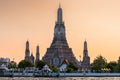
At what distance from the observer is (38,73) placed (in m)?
158

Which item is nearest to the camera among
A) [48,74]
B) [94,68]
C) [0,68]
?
[48,74]

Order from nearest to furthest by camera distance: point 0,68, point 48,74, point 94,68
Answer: point 48,74 → point 0,68 → point 94,68

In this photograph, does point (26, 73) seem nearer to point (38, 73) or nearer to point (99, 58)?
point (38, 73)

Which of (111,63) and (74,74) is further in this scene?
(111,63)

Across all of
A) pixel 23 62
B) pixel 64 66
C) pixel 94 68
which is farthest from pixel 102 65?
pixel 23 62

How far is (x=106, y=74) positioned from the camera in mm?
158500

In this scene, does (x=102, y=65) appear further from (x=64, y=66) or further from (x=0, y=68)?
(x=0, y=68)

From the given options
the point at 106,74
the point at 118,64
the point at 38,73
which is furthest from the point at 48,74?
the point at 118,64

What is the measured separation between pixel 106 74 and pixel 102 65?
24.1 m

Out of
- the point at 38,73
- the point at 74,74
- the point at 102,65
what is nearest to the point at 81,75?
the point at 74,74

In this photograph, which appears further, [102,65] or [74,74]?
[102,65]

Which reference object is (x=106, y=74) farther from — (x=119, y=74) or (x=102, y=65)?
(x=102, y=65)

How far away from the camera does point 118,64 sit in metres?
173

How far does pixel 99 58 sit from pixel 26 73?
3565 centimetres
